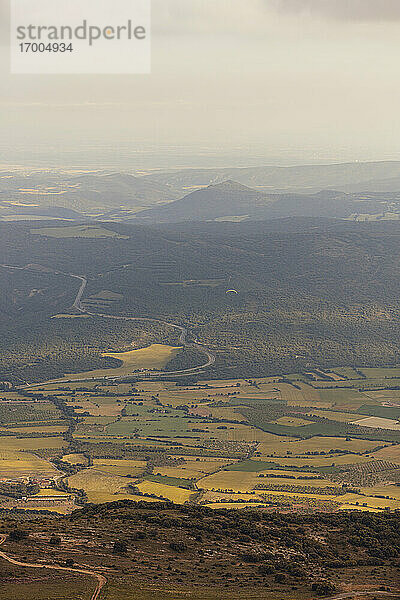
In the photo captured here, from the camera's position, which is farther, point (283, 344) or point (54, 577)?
point (283, 344)

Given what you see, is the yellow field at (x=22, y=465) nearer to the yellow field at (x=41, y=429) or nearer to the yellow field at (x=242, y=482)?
the yellow field at (x=41, y=429)

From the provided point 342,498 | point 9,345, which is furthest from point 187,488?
point 9,345

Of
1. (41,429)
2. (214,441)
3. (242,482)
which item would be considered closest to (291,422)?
(214,441)

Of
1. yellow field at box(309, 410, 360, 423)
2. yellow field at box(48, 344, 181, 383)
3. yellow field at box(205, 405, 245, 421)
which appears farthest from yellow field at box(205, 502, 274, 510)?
yellow field at box(48, 344, 181, 383)

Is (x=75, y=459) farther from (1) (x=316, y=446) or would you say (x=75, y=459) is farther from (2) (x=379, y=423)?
(2) (x=379, y=423)

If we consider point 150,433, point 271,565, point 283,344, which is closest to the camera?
point 271,565

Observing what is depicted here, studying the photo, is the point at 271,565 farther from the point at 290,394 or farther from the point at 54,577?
the point at 290,394

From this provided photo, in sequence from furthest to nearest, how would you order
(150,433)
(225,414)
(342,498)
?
(225,414) < (150,433) < (342,498)

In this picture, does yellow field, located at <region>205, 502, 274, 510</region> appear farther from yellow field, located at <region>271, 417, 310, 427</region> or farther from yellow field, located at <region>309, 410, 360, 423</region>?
→ yellow field, located at <region>309, 410, 360, 423</region>
